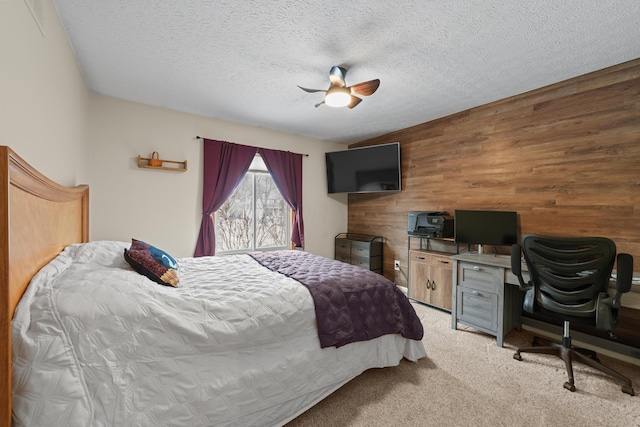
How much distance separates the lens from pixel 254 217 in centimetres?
426

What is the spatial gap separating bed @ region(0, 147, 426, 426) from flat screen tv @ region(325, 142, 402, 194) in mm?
2469

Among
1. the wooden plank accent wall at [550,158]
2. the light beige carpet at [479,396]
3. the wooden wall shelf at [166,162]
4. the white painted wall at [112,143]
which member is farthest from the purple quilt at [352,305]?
the wooden wall shelf at [166,162]

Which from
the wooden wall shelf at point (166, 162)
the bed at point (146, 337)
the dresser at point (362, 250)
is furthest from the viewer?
the dresser at point (362, 250)

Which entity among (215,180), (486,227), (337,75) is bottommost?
(486,227)

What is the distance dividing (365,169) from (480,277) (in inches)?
94.3

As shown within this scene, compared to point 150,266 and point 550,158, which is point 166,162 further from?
point 550,158

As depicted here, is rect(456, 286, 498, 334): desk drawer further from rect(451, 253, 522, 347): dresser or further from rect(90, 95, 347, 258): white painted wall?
rect(90, 95, 347, 258): white painted wall

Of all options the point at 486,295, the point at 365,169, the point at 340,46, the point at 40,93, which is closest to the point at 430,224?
the point at 486,295

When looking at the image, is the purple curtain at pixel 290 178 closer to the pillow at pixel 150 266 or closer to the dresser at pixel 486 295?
the dresser at pixel 486 295

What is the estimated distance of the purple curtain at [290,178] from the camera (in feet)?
13.9

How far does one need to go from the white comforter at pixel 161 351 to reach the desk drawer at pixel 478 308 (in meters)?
1.47

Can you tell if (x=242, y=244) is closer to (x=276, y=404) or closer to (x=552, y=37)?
(x=276, y=404)

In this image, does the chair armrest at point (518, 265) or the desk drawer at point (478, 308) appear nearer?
the chair armrest at point (518, 265)

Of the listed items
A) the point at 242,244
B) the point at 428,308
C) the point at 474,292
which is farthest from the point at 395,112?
the point at 242,244
